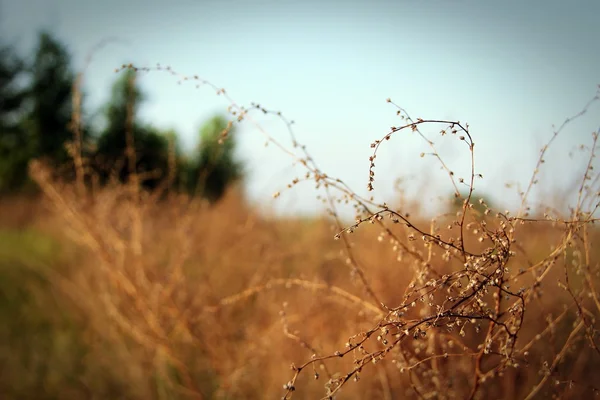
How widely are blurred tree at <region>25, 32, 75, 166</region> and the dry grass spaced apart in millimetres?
6879

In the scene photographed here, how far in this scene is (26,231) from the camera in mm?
6809

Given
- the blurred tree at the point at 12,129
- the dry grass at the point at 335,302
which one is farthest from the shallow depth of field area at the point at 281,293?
the blurred tree at the point at 12,129

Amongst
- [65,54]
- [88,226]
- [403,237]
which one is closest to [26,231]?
[88,226]

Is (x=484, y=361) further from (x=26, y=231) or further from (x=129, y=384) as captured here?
(x=26, y=231)

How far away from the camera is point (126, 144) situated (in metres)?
3.74

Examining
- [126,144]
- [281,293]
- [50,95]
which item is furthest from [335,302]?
[50,95]

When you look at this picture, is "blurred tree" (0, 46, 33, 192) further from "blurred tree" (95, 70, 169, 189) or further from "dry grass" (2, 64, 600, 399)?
"dry grass" (2, 64, 600, 399)

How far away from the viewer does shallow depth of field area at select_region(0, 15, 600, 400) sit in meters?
1.02

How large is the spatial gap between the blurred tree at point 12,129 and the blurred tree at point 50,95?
1.02 ft

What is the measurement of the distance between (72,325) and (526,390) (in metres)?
4.18

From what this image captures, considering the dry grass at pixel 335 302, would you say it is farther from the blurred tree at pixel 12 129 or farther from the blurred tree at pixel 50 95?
the blurred tree at pixel 50 95

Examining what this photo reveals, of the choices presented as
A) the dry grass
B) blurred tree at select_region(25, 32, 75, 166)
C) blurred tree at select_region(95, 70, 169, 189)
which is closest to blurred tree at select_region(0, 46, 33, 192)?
blurred tree at select_region(25, 32, 75, 166)

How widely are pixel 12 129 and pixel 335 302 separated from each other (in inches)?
429

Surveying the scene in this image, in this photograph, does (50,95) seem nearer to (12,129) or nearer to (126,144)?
(12,129)
